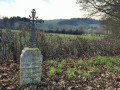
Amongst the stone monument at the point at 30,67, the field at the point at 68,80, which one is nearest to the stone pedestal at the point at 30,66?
the stone monument at the point at 30,67

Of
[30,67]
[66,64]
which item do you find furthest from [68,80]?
[66,64]

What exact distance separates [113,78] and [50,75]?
2.85 m

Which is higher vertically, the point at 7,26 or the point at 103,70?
the point at 7,26

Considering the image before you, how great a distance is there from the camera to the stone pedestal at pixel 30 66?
4.65 metres

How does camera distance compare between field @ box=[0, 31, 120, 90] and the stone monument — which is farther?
field @ box=[0, 31, 120, 90]

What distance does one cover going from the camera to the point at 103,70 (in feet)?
22.7

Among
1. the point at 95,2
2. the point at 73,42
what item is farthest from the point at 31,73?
the point at 95,2

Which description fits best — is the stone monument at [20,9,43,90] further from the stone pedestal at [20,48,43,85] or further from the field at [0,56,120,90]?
the field at [0,56,120,90]

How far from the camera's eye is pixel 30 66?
4711 millimetres

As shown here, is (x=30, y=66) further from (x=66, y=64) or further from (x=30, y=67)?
(x=66, y=64)

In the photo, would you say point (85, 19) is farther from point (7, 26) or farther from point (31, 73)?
point (31, 73)

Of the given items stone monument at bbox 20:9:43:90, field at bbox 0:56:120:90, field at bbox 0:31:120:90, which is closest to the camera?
stone monument at bbox 20:9:43:90

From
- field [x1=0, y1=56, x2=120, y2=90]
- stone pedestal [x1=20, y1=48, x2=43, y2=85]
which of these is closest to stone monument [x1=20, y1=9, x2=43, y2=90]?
stone pedestal [x1=20, y1=48, x2=43, y2=85]

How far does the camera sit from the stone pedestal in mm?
4652
